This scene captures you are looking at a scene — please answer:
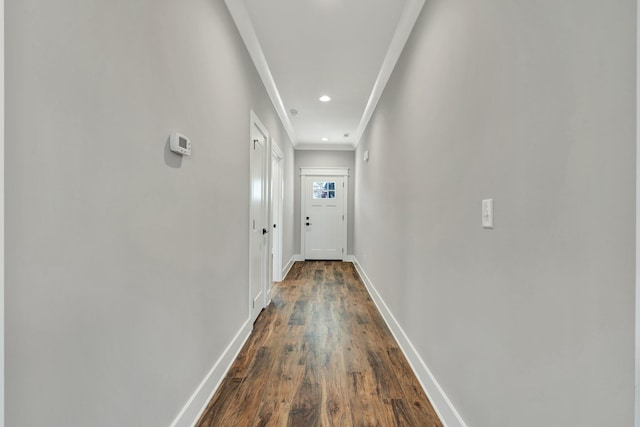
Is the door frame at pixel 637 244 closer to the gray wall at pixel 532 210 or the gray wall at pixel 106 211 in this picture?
the gray wall at pixel 532 210

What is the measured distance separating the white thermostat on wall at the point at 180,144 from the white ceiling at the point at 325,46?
48.6 inches

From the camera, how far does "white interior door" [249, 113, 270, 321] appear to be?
2811 mm

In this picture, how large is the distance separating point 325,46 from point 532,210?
2.36 m

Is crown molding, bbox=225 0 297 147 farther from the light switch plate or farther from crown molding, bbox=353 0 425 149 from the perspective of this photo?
the light switch plate

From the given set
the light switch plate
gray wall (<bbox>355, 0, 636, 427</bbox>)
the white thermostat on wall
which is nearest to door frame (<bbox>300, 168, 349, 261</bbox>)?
gray wall (<bbox>355, 0, 636, 427</bbox>)

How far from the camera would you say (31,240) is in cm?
72

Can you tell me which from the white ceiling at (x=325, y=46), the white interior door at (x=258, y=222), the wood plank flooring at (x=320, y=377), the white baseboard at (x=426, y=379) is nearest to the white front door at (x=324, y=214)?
the white ceiling at (x=325, y=46)

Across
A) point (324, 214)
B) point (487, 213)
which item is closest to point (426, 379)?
point (487, 213)

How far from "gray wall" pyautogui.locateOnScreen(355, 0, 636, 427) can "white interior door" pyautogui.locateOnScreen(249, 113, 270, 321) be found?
1602 millimetres

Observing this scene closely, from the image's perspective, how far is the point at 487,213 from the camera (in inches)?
46.5

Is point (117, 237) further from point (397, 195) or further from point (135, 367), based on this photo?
point (397, 195)

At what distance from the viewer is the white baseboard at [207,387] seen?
1.47 m

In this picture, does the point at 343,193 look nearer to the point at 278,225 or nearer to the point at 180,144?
the point at 278,225

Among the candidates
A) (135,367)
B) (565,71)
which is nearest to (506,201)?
(565,71)
